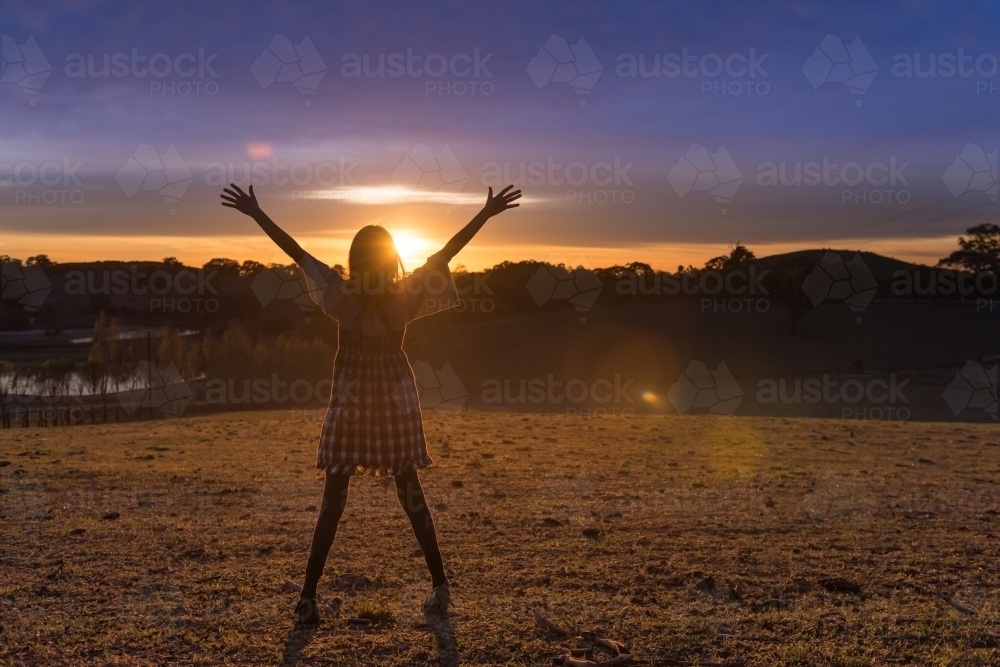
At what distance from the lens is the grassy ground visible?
12.6ft

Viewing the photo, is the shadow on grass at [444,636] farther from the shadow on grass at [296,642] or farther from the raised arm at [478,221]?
the raised arm at [478,221]

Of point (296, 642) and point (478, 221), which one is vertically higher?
point (478, 221)

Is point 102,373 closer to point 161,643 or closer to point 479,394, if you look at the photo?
point 479,394

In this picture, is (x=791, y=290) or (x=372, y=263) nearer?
(x=372, y=263)

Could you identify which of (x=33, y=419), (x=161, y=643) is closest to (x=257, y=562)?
(x=161, y=643)

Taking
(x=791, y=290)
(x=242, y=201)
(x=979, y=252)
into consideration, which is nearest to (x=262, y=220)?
(x=242, y=201)

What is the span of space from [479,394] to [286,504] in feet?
104

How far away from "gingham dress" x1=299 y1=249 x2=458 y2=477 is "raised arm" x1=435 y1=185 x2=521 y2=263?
69 millimetres

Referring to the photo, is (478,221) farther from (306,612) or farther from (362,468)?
(306,612)

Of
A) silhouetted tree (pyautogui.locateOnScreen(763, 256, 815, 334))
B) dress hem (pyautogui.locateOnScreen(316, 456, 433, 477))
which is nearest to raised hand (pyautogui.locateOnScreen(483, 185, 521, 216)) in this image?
dress hem (pyautogui.locateOnScreen(316, 456, 433, 477))

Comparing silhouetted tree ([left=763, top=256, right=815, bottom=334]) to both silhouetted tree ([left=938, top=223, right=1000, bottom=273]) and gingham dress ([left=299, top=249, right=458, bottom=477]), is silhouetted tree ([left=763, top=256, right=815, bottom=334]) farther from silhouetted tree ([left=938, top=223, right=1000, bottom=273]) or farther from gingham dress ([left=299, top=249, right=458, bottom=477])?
gingham dress ([left=299, top=249, right=458, bottom=477])

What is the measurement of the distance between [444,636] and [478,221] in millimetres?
2083

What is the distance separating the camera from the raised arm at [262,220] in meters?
4.15

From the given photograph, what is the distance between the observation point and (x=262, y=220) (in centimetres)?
419
